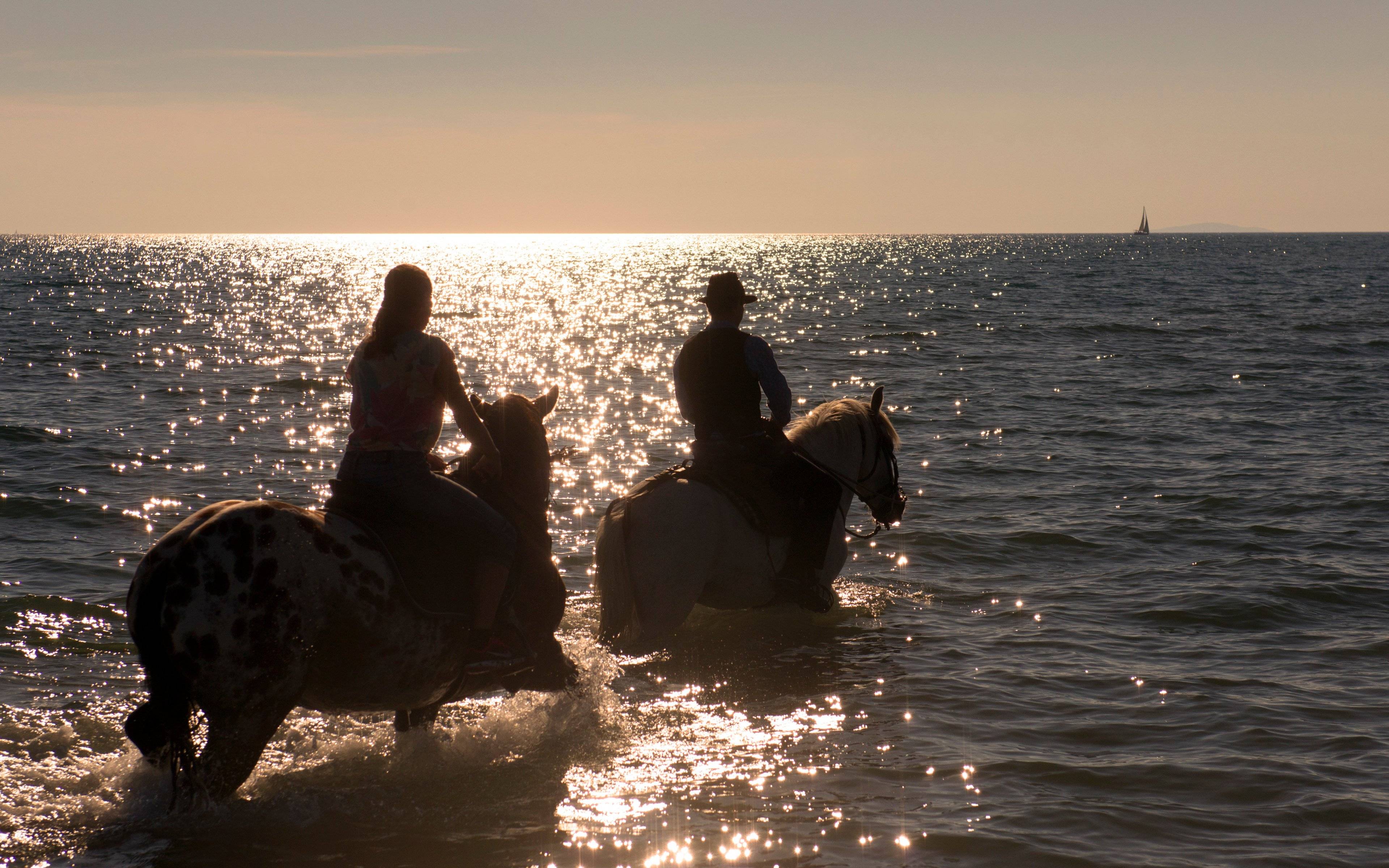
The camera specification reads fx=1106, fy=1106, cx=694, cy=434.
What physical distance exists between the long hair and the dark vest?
2957mm

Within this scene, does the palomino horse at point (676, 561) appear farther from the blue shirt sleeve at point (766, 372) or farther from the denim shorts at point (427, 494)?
the denim shorts at point (427, 494)

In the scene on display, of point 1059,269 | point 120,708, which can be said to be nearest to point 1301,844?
point 120,708

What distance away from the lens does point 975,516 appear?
1372 centimetres

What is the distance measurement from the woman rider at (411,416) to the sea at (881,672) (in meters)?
1.66

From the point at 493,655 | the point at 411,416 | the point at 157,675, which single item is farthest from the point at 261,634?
the point at 493,655

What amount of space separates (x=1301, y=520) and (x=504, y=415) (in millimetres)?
10621

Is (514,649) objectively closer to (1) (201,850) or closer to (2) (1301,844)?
(1) (201,850)

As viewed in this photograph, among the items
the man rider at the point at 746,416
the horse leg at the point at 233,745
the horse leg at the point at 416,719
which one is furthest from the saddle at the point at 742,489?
the horse leg at the point at 233,745

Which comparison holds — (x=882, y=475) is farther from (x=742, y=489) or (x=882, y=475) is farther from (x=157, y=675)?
(x=157, y=675)

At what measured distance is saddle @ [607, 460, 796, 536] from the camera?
26.6ft

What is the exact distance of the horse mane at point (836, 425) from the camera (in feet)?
29.3

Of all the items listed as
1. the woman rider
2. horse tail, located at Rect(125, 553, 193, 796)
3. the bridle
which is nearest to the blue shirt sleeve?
the bridle

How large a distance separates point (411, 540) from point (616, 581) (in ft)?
8.37

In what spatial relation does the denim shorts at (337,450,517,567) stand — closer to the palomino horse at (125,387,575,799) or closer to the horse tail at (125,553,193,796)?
the palomino horse at (125,387,575,799)
